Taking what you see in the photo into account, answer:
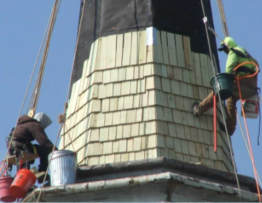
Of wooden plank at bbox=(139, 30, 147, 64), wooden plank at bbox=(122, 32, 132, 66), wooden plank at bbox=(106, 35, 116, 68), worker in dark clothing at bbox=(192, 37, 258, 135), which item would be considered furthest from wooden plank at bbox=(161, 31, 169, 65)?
worker in dark clothing at bbox=(192, 37, 258, 135)

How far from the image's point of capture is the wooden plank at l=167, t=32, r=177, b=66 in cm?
1792

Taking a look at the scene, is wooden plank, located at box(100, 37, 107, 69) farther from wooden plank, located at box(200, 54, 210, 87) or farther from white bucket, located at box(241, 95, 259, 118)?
white bucket, located at box(241, 95, 259, 118)

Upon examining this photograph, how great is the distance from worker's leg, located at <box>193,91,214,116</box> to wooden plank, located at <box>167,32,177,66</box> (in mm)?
1036

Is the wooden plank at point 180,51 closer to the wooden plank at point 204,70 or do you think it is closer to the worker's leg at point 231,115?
the wooden plank at point 204,70

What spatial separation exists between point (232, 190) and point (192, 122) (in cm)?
212

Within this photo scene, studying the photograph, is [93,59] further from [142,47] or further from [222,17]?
[222,17]

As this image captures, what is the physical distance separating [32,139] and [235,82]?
3947 mm

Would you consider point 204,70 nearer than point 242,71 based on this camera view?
No

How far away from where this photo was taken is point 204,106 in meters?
17.3

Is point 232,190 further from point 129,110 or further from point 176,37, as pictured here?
point 176,37

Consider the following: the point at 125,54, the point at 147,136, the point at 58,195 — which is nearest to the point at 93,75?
the point at 125,54

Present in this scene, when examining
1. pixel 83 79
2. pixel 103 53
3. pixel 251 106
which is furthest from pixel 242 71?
pixel 83 79

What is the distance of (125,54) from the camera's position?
18.0m

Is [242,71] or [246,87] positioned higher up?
[242,71]
